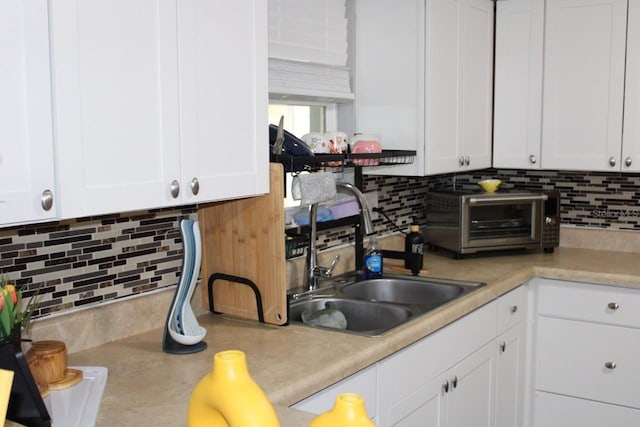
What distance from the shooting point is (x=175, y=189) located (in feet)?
5.83

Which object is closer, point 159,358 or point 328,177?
point 159,358

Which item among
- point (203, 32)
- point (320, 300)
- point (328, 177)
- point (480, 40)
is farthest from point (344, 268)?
point (203, 32)

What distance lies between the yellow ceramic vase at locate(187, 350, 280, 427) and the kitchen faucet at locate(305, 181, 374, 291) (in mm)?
1757

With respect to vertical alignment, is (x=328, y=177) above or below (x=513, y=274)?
above

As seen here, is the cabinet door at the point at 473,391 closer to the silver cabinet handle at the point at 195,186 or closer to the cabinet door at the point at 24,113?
the silver cabinet handle at the point at 195,186

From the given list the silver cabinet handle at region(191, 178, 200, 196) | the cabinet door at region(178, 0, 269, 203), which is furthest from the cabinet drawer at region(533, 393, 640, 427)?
the silver cabinet handle at region(191, 178, 200, 196)

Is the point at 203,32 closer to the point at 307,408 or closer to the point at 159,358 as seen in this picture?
the point at 159,358

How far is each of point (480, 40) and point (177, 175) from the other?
2033 millimetres

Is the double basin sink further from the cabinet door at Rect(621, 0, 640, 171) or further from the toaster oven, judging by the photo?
the cabinet door at Rect(621, 0, 640, 171)

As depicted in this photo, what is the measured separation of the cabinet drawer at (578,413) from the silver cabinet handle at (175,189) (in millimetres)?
2131

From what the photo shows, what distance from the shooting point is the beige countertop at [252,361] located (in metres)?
1.60

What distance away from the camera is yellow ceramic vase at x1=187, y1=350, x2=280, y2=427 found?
79cm

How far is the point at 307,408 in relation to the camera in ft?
6.02

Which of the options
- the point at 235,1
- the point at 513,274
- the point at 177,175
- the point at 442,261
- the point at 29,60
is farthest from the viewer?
the point at 442,261
